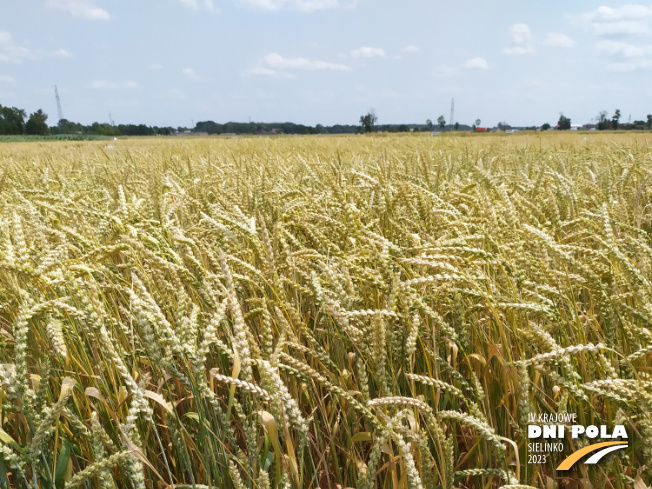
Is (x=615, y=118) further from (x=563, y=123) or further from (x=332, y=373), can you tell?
(x=332, y=373)

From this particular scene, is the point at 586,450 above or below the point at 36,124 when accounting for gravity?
below

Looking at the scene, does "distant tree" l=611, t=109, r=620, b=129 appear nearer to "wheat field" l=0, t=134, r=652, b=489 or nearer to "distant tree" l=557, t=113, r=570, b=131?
"distant tree" l=557, t=113, r=570, b=131

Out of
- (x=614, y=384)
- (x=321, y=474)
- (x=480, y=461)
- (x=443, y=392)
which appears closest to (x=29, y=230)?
(x=321, y=474)

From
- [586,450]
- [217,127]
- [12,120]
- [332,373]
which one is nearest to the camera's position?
[586,450]

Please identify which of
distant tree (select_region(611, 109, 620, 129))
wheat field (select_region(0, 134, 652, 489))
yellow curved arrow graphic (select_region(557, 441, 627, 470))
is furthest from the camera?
distant tree (select_region(611, 109, 620, 129))

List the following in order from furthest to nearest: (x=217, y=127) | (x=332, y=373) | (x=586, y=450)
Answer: (x=217, y=127)
(x=332, y=373)
(x=586, y=450)

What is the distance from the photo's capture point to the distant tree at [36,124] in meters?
59.5

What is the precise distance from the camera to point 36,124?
197ft

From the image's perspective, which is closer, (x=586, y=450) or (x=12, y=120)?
(x=586, y=450)

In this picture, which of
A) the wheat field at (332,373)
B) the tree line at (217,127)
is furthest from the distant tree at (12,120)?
the wheat field at (332,373)

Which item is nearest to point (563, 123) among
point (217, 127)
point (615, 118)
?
point (615, 118)

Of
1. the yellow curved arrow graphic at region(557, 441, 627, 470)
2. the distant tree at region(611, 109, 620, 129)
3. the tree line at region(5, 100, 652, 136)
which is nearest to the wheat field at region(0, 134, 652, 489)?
the yellow curved arrow graphic at region(557, 441, 627, 470)

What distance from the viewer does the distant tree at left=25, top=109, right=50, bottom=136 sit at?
59.5m

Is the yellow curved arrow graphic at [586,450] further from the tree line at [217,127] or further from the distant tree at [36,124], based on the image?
the distant tree at [36,124]
